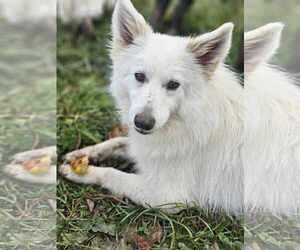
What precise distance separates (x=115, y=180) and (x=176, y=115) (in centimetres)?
37

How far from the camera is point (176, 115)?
2.13 m

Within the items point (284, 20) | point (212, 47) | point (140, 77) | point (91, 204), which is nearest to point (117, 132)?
point (91, 204)

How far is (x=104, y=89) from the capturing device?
2559mm

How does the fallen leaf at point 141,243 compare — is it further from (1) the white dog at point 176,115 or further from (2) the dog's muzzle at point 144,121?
(2) the dog's muzzle at point 144,121

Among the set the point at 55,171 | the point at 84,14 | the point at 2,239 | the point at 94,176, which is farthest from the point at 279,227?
the point at 84,14

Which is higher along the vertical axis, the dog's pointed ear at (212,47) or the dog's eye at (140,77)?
the dog's pointed ear at (212,47)

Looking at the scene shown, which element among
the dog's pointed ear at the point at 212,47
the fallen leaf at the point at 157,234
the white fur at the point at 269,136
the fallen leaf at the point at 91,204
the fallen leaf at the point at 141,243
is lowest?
the fallen leaf at the point at 141,243

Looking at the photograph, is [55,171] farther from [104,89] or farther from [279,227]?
[279,227]

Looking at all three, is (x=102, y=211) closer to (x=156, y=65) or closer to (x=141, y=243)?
(x=141, y=243)

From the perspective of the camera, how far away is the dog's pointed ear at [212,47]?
2023 millimetres

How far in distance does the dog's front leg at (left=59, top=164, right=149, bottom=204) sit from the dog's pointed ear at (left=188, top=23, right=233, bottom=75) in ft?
1.61

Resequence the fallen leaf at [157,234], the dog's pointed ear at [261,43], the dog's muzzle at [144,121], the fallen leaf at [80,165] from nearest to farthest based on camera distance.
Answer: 1. the dog's muzzle at [144,121]
2. the dog's pointed ear at [261,43]
3. the fallen leaf at [157,234]
4. the fallen leaf at [80,165]

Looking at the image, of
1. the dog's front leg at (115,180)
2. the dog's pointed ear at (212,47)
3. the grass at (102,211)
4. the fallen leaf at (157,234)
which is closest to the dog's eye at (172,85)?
the dog's pointed ear at (212,47)

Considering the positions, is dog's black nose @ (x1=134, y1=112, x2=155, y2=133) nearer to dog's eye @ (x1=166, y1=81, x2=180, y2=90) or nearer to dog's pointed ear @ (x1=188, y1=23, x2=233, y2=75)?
dog's eye @ (x1=166, y1=81, x2=180, y2=90)
